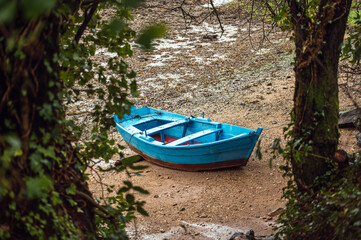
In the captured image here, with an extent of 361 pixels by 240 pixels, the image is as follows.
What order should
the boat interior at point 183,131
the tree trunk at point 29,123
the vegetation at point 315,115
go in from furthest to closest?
the boat interior at point 183,131, the vegetation at point 315,115, the tree trunk at point 29,123

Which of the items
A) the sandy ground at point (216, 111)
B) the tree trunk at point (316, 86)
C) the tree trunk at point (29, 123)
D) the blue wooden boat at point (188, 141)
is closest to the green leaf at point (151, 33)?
the sandy ground at point (216, 111)

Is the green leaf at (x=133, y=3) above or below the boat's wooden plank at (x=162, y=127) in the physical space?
above

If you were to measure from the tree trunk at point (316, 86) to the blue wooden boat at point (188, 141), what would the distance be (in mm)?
→ 3056

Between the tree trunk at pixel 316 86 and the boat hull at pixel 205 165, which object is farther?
the boat hull at pixel 205 165

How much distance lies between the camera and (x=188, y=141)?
25.5 feet

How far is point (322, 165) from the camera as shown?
3.62 metres

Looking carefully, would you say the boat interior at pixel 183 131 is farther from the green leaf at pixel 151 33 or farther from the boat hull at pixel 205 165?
the green leaf at pixel 151 33

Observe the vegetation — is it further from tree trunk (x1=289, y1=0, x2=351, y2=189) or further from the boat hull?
the boat hull

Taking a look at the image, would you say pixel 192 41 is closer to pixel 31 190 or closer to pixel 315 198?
pixel 315 198

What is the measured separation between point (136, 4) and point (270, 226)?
5.02 metres

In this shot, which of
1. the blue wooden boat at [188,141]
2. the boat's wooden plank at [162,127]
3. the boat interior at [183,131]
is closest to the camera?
the blue wooden boat at [188,141]

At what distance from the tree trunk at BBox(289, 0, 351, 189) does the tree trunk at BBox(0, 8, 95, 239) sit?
A: 7.60 ft

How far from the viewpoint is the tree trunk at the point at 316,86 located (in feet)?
11.1

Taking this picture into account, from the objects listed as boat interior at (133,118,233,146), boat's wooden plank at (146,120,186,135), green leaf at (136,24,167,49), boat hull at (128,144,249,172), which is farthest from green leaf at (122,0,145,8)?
boat's wooden plank at (146,120,186,135)
